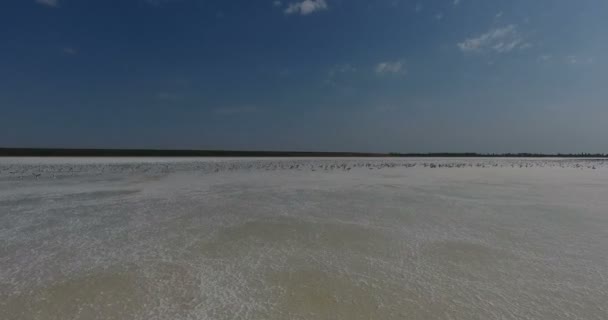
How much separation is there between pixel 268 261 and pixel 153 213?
3.36 metres

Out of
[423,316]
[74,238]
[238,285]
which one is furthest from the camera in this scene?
[74,238]

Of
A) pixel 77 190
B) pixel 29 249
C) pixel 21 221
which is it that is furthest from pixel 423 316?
pixel 77 190

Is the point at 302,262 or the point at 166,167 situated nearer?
the point at 302,262

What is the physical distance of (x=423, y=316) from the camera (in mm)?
2254

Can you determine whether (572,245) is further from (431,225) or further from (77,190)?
(77,190)

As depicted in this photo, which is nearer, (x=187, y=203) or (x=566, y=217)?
(x=566, y=217)

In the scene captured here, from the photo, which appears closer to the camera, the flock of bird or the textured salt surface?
the textured salt surface

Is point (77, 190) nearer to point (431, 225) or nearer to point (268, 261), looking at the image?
point (268, 261)

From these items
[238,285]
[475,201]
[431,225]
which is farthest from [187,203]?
[475,201]

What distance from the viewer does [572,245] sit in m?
3.86

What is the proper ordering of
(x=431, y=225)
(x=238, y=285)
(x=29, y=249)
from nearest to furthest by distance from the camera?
(x=238, y=285) < (x=29, y=249) < (x=431, y=225)

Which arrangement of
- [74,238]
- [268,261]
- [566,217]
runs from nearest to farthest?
[268,261]
[74,238]
[566,217]

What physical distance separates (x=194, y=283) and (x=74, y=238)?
2.48 metres

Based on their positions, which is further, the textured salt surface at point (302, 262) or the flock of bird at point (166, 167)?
the flock of bird at point (166, 167)
